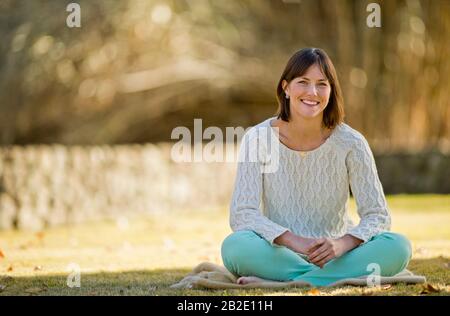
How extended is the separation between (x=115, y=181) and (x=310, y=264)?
16.2 ft

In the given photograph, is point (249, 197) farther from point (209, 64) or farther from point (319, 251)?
point (209, 64)

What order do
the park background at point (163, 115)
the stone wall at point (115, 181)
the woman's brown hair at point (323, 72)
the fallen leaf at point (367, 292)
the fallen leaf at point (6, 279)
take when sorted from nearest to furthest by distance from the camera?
the fallen leaf at point (367, 292) < the woman's brown hair at point (323, 72) < the fallen leaf at point (6, 279) < the park background at point (163, 115) < the stone wall at point (115, 181)

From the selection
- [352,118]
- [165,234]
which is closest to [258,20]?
[352,118]

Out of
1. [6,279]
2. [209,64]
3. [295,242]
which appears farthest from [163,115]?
[295,242]

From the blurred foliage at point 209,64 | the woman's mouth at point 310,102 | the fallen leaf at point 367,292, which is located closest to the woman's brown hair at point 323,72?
the woman's mouth at point 310,102

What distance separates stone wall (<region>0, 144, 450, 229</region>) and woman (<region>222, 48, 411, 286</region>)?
12.8 feet

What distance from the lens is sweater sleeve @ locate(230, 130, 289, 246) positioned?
417 cm

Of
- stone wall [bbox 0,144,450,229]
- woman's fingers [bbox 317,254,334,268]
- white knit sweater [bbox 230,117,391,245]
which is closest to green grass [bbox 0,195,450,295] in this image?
woman's fingers [bbox 317,254,334,268]

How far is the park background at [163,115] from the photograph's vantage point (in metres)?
6.31

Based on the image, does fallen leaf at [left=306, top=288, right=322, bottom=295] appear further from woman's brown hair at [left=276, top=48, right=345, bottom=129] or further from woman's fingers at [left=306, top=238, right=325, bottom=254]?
woman's brown hair at [left=276, top=48, right=345, bottom=129]

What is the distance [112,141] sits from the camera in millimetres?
15062

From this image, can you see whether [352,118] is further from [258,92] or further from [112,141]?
[112,141]

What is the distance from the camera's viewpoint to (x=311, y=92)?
4191 mm

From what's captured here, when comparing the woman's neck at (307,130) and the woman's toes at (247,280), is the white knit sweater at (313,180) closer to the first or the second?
the woman's neck at (307,130)
